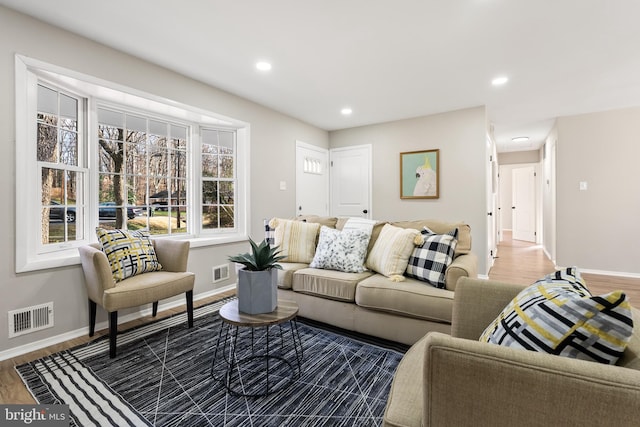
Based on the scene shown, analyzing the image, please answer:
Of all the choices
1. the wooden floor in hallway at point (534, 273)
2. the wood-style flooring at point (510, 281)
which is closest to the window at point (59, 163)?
the wood-style flooring at point (510, 281)

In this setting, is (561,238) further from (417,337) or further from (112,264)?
(112,264)

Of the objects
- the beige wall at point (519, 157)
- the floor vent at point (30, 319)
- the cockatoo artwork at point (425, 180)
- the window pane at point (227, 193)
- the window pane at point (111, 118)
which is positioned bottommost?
the floor vent at point (30, 319)

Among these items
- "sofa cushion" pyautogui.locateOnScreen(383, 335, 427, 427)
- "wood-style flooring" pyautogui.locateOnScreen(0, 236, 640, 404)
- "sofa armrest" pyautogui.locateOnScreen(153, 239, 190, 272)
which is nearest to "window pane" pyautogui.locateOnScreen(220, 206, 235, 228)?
"wood-style flooring" pyautogui.locateOnScreen(0, 236, 640, 404)

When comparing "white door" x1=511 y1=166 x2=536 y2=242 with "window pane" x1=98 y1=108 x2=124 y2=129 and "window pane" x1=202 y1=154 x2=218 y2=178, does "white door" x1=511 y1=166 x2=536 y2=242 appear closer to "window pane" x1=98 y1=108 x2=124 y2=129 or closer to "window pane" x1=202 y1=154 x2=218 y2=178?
"window pane" x1=202 y1=154 x2=218 y2=178

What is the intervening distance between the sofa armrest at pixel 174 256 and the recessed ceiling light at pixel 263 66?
186 centimetres

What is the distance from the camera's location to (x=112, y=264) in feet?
7.72

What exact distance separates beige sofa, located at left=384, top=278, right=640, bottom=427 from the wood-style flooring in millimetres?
2147

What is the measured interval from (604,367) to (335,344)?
182 cm

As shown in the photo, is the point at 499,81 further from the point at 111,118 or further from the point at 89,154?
the point at 89,154

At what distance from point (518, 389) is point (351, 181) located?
4751 mm

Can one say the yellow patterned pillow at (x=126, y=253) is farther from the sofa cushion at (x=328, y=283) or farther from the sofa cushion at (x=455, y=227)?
the sofa cushion at (x=455, y=227)

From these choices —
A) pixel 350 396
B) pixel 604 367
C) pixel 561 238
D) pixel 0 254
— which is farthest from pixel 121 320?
pixel 561 238

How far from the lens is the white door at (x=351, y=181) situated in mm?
5191

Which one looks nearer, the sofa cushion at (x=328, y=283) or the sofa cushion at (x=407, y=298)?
the sofa cushion at (x=407, y=298)
